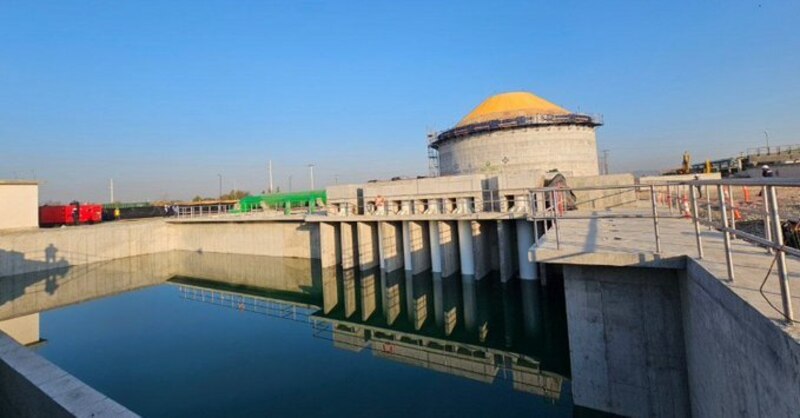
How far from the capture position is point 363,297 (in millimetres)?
18625

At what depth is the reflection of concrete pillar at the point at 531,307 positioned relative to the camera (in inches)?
527

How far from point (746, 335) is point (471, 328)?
432 inches

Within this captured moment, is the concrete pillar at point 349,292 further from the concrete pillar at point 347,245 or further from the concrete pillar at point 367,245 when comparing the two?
the concrete pillar at point 367,245

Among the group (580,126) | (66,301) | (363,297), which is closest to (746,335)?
(363,297)

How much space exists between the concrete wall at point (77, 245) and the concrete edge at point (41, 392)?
85.1 feet

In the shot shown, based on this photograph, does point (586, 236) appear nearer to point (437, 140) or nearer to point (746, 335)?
point (746, 335)

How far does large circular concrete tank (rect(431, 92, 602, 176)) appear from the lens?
111 ft

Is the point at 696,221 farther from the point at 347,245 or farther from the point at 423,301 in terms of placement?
the point at 347,245

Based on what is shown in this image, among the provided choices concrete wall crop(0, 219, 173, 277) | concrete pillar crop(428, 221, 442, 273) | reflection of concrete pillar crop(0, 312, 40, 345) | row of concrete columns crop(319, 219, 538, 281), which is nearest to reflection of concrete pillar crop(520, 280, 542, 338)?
row of concrete columns crop(319, 219, 538, 281)

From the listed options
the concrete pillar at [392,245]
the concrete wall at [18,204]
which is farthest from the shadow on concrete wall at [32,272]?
the concrete pillar at [392,245]

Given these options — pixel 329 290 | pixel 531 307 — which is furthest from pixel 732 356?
pixel 329 290

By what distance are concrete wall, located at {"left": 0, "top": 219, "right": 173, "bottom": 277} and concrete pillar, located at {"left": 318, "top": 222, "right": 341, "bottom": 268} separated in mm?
19676

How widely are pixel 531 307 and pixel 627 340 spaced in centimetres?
857

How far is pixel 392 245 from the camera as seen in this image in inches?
870
